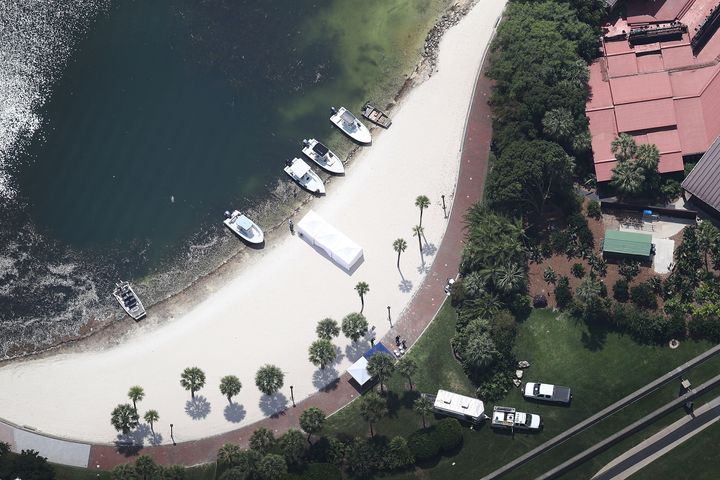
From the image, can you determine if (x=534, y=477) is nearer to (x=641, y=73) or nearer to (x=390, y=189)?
(x=390, y=189)

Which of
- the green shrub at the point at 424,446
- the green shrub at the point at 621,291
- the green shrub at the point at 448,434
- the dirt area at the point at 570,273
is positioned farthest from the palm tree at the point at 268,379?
the green shrub at the point at 621,291

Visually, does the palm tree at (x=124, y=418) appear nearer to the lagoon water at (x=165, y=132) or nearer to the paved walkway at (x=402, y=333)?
the paved walkway at (x=402, y=333)

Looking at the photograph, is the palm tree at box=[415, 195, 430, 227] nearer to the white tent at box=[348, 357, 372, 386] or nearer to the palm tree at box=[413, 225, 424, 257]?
the palm tree at box=[413, 225, 424, 257]

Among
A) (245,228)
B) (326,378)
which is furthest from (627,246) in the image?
(245,228)

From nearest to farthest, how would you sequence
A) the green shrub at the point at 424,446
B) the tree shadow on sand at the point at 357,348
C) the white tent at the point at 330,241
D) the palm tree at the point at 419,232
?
the green shrub at the point at 424,446 < the tree shadow on sand at the point at 357,348 < the white tent at the point at 330,241 < the palm tree at the point at 419,232

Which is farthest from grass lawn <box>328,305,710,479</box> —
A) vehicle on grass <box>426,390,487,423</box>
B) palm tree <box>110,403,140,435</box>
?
palm tree <box>110,403,140,435</box>
